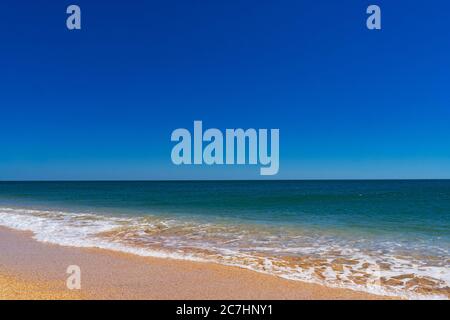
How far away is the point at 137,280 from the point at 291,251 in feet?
16.1

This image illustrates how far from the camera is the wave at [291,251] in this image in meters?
7.31

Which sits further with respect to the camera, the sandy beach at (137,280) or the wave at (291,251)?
the wave at (291,251)

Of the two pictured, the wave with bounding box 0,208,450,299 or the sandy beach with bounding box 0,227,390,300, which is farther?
the wave with bounding box 0,208,450,299

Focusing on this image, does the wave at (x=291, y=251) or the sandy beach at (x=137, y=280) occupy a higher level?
the sandy beach at (x=137, y=280)

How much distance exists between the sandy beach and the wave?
0.63 metres

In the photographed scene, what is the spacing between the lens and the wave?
7.31 m

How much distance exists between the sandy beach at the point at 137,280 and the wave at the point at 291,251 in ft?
2.07

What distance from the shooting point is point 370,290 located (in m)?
6.66

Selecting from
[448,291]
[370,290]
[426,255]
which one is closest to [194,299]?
[370,290]

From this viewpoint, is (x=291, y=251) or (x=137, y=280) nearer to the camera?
(x=137, y=280)

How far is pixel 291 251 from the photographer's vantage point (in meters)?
10.1

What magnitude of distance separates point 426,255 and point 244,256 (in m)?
5.35
